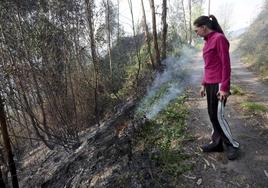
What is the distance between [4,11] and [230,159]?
33.0 ft

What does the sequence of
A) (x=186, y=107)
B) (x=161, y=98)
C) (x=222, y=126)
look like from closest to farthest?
(x=222, y=126) → (x=186, y=107) → (x=161, y=98)

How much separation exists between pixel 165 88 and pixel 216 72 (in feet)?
21.5

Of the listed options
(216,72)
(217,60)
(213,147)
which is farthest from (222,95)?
(213,147)

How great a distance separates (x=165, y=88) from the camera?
1038 cm

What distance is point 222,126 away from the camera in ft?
13.2

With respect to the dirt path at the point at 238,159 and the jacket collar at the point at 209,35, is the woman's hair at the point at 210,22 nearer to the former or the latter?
the jacket collar at the point at 209,35

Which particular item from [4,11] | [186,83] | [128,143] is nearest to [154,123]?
[128,143]

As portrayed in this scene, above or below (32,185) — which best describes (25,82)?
above

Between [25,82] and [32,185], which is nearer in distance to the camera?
[32,185]

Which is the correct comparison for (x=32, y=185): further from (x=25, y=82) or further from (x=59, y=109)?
(x=25, y=82)

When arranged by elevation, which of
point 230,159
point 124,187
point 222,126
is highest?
point 222,126

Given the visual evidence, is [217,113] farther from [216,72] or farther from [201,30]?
[201,30]

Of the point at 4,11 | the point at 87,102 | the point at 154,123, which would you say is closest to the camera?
the point at 154,123

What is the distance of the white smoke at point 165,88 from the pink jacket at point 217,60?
324cm
